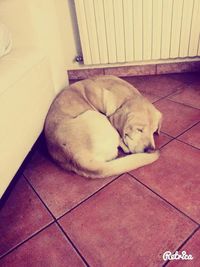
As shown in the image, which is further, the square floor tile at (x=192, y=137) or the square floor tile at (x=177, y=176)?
the square floor tile at (x=192, y=137)

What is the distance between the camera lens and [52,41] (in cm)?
163

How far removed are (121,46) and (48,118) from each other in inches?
44.4

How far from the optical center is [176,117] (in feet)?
5.63

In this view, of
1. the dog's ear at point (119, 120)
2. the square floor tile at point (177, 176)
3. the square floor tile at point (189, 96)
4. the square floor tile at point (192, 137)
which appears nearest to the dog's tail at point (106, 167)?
the square floor tile at point (177, 176)

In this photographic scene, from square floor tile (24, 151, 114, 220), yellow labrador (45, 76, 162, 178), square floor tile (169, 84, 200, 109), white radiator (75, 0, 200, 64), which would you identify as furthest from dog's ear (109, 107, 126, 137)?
white radiator (75, 0, 200, 64)

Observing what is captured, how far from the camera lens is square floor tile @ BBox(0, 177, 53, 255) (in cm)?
106

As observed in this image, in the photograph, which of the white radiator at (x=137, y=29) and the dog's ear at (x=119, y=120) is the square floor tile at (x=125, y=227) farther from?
the white radiator at (x=137, y=29)

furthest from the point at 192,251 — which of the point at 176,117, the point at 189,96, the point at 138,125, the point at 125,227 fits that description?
the point at 189,96

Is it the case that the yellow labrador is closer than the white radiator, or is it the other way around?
the yellow labrador

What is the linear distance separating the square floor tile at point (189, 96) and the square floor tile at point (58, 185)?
3.20ft

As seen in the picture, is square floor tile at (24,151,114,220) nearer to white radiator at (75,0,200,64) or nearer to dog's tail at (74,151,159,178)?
dog's tail at (74,151,159,178)

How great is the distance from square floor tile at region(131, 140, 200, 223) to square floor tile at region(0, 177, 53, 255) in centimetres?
52

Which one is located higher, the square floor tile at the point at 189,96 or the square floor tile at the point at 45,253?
the square floor tile at the point at 45,253

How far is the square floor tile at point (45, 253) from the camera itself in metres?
0.95
